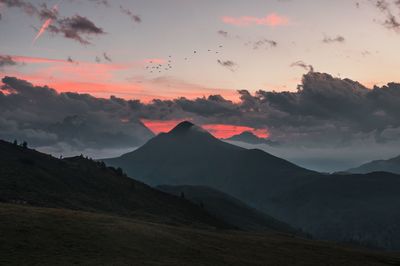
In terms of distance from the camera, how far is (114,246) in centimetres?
6944

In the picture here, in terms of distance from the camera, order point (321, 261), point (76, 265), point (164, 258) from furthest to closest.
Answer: point (321, 261) → point (164, 258) → point (76, 265)

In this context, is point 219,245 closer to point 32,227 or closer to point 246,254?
point 246,254

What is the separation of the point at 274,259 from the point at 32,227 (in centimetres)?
4532

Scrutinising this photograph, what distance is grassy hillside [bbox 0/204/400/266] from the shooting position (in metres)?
59.9

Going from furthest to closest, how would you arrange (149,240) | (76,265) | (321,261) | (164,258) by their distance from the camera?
(321,261), (149,240), (164,258), (76,265)

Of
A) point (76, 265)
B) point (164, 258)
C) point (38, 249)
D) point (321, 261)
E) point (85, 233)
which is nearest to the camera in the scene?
point (76, 265)

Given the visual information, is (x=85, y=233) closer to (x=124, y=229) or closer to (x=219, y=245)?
(x=124, y=229)

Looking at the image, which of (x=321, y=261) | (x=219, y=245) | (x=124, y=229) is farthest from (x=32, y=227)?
(x=321, y=261)

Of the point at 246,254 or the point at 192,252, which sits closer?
the point at 192,252

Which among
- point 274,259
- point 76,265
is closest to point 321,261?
point 274,259

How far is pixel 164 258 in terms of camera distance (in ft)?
225

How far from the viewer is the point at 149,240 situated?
7862cm

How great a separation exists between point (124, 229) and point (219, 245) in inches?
822

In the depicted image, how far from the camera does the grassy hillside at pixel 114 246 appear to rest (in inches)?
2360
